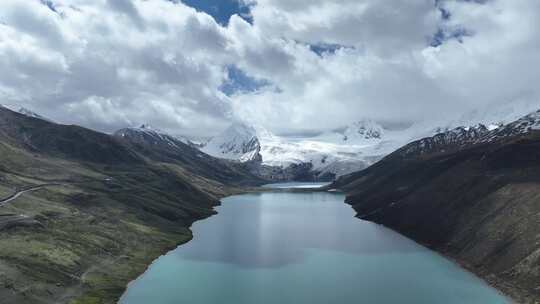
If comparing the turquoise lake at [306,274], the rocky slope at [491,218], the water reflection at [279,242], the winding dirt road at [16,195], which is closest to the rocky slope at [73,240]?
the winding dirt road at [16,195]

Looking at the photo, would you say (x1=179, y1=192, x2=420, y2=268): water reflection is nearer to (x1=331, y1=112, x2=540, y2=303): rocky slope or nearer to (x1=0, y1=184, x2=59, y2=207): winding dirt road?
(x1=331, y1=112, x2=540, y2=303): rocky slope

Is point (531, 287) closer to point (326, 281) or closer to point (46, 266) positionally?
point (326, 281)

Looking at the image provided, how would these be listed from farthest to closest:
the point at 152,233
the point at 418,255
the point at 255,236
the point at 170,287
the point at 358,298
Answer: the point at 255,236
the point at 152,233
the point at 418,255
the point at 170,287
the point at 358,298

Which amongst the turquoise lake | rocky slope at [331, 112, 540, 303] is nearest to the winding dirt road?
the turquoise lake

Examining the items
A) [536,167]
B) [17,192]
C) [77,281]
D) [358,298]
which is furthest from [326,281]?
[17,192]

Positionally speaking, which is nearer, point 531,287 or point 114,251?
point 531,287

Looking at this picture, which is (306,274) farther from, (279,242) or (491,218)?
(491,218)

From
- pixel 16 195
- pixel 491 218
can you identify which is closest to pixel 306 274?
pixel 491 218

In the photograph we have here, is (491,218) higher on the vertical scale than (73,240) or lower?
higher

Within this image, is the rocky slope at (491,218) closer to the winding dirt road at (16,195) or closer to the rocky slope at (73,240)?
the rocky slope at (73,240)
